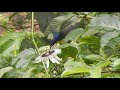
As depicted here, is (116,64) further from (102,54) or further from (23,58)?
(23,58)

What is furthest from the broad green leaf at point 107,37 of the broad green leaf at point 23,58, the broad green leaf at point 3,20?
the broad green leaf at point 3,20

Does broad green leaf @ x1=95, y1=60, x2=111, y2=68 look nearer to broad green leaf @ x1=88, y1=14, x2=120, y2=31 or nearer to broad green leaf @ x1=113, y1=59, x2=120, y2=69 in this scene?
broad green leaf @ x1=113, y1=59, x2=120, y2=69

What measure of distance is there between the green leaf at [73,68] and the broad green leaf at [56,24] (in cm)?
21

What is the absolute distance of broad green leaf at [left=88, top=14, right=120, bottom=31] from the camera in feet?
3.61

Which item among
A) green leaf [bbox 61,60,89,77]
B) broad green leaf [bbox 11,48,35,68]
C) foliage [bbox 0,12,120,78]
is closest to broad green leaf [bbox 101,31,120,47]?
foliage [bbox 0,12,120,78]

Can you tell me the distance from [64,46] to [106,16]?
0.18 metres

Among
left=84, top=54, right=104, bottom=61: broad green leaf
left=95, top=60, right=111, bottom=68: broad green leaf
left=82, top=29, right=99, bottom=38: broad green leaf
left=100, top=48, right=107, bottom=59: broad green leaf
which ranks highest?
left=82, top=29, right=99, bottom=38: broad green leaf

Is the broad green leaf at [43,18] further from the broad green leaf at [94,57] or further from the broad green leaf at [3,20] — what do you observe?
the broad green leaf at [94,57]

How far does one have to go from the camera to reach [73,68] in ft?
3.26

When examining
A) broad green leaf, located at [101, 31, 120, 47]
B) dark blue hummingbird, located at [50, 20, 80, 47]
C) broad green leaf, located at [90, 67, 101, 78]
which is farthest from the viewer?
dark blue hummingbird, located at [50, 20, 80, 47]

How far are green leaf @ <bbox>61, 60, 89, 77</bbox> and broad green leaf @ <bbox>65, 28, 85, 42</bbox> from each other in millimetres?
130

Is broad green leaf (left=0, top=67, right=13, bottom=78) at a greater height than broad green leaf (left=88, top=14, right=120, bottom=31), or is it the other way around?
broad green leaf (left=88, top=14, right=120, bottom=31)
